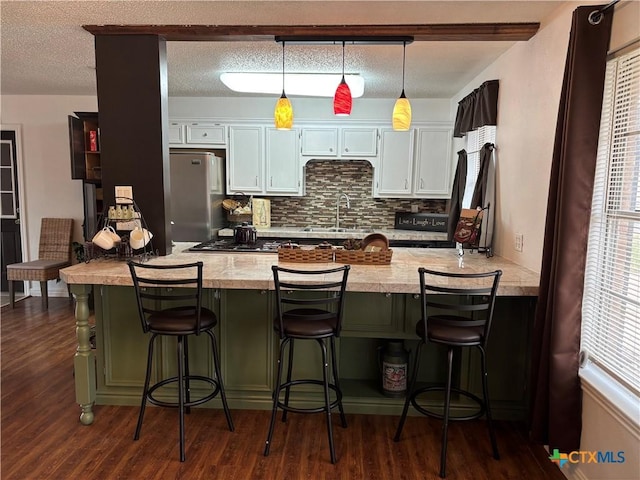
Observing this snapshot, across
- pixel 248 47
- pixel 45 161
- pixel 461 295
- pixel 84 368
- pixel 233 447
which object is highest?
pixel 248 47

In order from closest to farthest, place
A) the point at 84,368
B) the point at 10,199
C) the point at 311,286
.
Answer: the point at 311,286
the point at 84,368
the point at 10,199

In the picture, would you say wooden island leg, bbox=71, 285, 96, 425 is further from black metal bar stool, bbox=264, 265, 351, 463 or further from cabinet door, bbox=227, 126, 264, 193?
cabinet door, bbox=227, 126, 264, 193

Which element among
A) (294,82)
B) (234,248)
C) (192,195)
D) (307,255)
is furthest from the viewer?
(192,195)

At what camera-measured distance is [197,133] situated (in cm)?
504

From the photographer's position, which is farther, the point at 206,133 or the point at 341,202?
the point at 341,202

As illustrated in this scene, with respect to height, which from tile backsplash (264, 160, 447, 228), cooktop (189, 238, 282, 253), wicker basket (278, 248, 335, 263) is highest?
tile backsplash (264, 160, 447, 228)

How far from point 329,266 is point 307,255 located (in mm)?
187

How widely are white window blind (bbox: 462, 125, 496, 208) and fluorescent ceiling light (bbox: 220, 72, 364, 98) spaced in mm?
1110

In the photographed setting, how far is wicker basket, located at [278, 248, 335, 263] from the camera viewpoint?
2816 millimetres

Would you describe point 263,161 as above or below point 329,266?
above

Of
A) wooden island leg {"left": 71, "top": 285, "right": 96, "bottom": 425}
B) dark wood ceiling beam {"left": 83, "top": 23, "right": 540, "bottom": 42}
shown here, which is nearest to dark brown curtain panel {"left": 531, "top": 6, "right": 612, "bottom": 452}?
dark wood ceiling beam {"left": 83, "top": 23, "right": 540, "bottom": 42}

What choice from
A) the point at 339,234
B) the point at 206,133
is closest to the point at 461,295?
the point at 339,234

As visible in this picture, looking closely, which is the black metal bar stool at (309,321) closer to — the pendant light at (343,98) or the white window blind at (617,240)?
the pendant light at (343,98)

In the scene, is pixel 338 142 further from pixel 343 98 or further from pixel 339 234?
pixel 343 98
